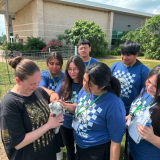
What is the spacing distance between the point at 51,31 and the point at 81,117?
53.6 feet

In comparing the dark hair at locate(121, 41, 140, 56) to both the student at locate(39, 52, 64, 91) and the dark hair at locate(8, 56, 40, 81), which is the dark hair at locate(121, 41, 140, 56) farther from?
the dark hair at locate(8, 56, 40, 81)

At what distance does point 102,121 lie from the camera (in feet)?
4.71

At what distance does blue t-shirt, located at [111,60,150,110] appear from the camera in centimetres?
236

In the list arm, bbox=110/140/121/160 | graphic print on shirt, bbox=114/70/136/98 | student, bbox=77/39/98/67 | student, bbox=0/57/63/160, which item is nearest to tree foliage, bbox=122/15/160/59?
student, bbox=77/39/98/67

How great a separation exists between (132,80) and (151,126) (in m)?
1.20

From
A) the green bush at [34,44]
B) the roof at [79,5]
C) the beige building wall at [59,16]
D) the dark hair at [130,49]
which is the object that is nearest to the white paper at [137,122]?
the dark hair at [130,49]

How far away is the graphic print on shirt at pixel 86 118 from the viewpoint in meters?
1.46

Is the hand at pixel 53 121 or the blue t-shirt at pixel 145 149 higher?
the hand at pixel 53 121

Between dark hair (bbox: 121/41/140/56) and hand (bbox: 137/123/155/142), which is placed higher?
dark hair (bbox: 121/41/140/56)

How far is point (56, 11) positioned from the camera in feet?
52.9

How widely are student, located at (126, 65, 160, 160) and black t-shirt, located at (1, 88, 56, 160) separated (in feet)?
3.23

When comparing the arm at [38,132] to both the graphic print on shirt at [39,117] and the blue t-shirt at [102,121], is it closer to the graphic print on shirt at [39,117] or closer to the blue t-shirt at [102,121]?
the graphic print on shirt at [39,117]

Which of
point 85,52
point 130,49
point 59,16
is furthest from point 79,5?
point 130,49

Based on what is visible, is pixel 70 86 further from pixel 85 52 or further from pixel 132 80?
pixel 85 52
